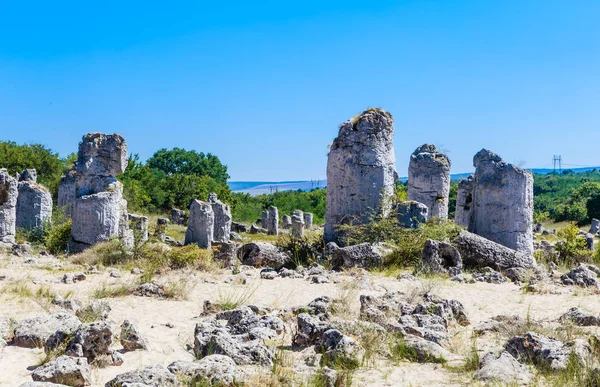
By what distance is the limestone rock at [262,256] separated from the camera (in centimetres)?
1281

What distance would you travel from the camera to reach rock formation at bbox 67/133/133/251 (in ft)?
44.9

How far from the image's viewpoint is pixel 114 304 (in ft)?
25.2

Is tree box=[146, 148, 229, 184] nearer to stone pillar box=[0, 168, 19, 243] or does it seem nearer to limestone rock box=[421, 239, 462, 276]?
stone pillar box=[0, 168, 19, 243]

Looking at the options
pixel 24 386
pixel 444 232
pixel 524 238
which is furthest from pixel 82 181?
pixel 24 386

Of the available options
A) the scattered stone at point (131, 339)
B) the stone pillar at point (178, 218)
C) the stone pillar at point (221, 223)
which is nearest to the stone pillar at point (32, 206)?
the stone pillar at point (221, 223)

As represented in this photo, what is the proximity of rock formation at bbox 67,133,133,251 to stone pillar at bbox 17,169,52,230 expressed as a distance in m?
1.64

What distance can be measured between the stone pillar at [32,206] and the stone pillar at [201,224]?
4139 mm

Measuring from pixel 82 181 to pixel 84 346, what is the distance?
1239 centimetres

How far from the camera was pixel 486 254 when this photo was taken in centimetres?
1185

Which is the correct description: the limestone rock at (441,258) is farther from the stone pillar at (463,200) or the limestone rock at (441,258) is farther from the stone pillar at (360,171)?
the stone pillar at (463,200)

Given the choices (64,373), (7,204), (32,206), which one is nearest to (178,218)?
(32,206)

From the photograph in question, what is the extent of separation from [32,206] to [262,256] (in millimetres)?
8513

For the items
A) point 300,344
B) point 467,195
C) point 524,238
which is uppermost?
point 467,195

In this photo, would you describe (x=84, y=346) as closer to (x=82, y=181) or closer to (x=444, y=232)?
(x=444, y=232)
